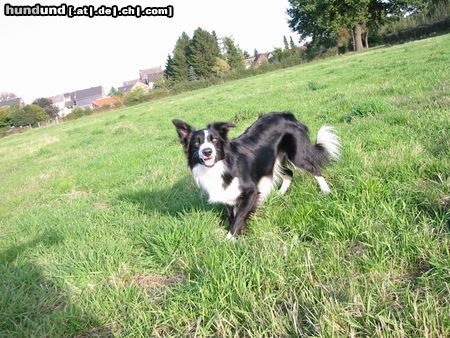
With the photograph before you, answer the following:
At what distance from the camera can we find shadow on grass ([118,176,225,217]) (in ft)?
13.7

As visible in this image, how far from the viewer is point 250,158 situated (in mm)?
4004

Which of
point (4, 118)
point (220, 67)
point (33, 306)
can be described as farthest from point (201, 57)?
point (33, 306)

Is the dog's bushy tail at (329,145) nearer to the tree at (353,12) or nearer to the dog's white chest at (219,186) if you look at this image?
the dog's white chest at (219,186)

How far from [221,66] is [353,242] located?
69.9m

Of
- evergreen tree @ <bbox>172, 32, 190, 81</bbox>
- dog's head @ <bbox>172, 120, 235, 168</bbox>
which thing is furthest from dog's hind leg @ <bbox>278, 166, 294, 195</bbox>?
evergreen tree @ <bbox>172, 32, 190, 81</bbox>

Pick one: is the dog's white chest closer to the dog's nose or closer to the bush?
the dog's nose

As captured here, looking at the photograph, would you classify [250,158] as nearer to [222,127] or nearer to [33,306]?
[222,127]

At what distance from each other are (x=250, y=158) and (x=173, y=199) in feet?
4.18

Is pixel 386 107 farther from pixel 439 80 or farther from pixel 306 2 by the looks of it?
pixel 306 2

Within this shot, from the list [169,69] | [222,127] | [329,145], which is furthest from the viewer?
[169,69]

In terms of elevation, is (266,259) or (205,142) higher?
(205,142)

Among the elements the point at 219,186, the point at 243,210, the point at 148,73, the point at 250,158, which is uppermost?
the point at 148,73

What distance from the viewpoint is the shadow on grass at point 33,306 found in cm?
241

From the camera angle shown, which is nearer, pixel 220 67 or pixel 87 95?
pixel 220 67
